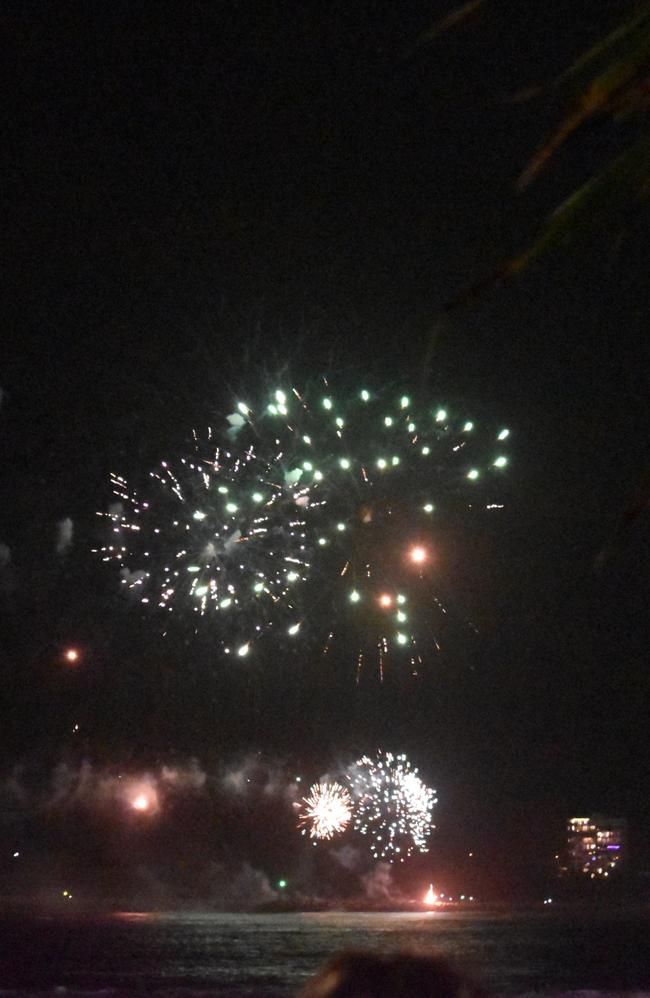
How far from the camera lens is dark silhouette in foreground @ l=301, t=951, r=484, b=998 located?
2553mm

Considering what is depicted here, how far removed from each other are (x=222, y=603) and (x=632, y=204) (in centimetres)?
2362

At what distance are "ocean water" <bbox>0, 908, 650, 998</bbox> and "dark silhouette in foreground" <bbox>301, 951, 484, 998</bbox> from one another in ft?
96.9

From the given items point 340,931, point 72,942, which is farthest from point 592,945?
point 72,942

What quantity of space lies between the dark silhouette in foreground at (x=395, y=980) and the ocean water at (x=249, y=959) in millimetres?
29538

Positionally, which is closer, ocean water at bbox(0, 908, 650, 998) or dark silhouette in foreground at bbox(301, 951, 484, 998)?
dark silhouette in foreground at bbox(301, 951, 484, 998)

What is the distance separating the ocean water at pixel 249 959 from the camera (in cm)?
4584

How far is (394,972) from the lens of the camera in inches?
103

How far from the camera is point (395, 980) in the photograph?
8.48ft

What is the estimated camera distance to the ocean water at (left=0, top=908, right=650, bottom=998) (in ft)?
150

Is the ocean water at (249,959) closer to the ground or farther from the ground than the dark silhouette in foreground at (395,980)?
farther from the ground

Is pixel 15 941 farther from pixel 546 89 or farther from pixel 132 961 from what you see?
pixel 546 89

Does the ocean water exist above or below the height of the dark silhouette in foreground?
above

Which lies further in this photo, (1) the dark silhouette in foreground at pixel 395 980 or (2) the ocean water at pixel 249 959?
(2) the ocean water at pixel 249 959

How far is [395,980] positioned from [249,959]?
7362cm
